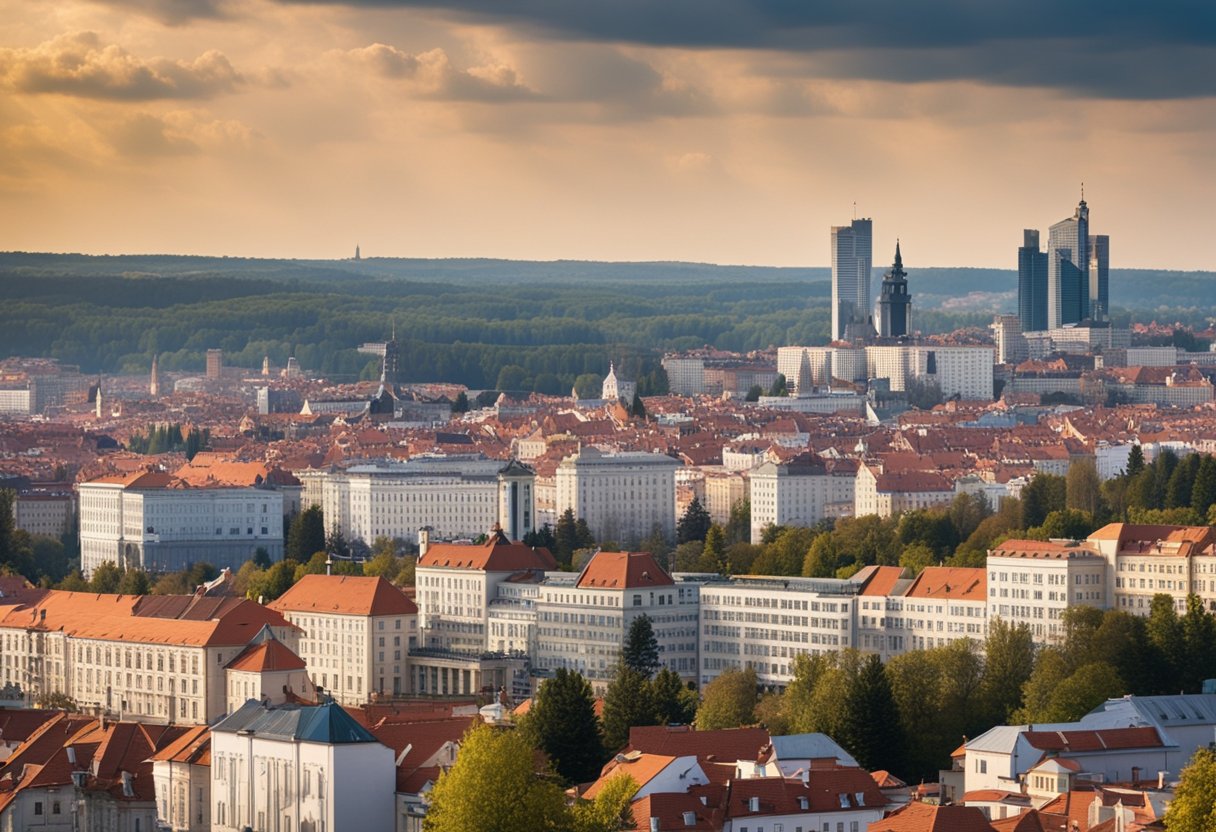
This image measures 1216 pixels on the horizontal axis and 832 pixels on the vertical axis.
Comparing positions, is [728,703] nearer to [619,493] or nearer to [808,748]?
[808,748]

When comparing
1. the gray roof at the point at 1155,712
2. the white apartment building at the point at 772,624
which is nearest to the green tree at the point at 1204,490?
the white apartment building at the point at 772,624

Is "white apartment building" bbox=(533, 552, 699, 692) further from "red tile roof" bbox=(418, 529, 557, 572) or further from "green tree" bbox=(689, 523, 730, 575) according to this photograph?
"green tree" bbox=(689, 523, 730, 575)

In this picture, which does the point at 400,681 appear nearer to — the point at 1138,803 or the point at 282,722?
the point at 282,722

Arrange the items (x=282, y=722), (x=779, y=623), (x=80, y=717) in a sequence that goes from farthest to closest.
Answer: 1. (x=779, y=623)
2. (x=80, y=717)
3. (x=282, y=722)

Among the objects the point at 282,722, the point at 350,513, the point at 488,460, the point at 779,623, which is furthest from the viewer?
the point at 488,460

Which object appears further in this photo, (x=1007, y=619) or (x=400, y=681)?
(x=400, y=681)

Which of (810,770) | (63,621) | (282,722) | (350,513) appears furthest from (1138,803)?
(350,513)

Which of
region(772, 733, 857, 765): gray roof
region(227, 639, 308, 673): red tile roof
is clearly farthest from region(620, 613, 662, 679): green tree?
region(772, 733, 857, 765): gray roof

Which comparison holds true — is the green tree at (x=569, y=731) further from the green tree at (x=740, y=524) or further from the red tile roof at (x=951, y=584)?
the green tree at (x=740, y=524)
